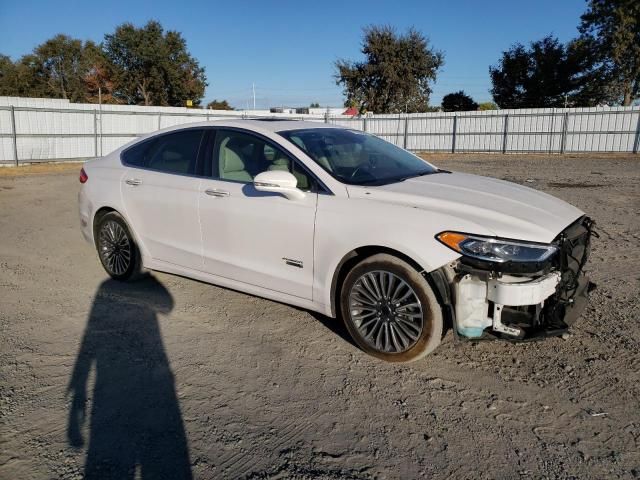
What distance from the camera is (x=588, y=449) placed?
2.71m


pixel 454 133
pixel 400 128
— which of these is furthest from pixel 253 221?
pixel 400 128

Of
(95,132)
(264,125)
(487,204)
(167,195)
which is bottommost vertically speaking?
(167,195)

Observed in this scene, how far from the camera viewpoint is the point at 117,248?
18.0 ft

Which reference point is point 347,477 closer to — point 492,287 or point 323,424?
point 323,424

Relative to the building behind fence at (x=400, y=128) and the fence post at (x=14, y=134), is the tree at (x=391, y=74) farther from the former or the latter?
the fence post at (x=14, y=134)

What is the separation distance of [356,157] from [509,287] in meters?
1.76

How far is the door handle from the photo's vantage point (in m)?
4.40

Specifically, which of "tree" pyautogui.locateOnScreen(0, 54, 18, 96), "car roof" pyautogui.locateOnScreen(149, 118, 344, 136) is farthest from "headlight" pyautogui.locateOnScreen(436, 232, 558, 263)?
"tree" pyautogui.locateOnScreen(0, 54, 18, 96)

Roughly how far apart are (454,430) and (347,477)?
73cm

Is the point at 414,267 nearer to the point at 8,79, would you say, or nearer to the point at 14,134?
the point at 14,134

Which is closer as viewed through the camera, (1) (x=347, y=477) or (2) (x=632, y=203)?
(1) (x=347, y=477)

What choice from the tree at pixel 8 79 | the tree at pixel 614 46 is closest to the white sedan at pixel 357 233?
the tree at pixel 614 46

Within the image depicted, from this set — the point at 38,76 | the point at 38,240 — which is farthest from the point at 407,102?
the point at 38,240

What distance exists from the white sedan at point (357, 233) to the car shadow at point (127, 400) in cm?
75
